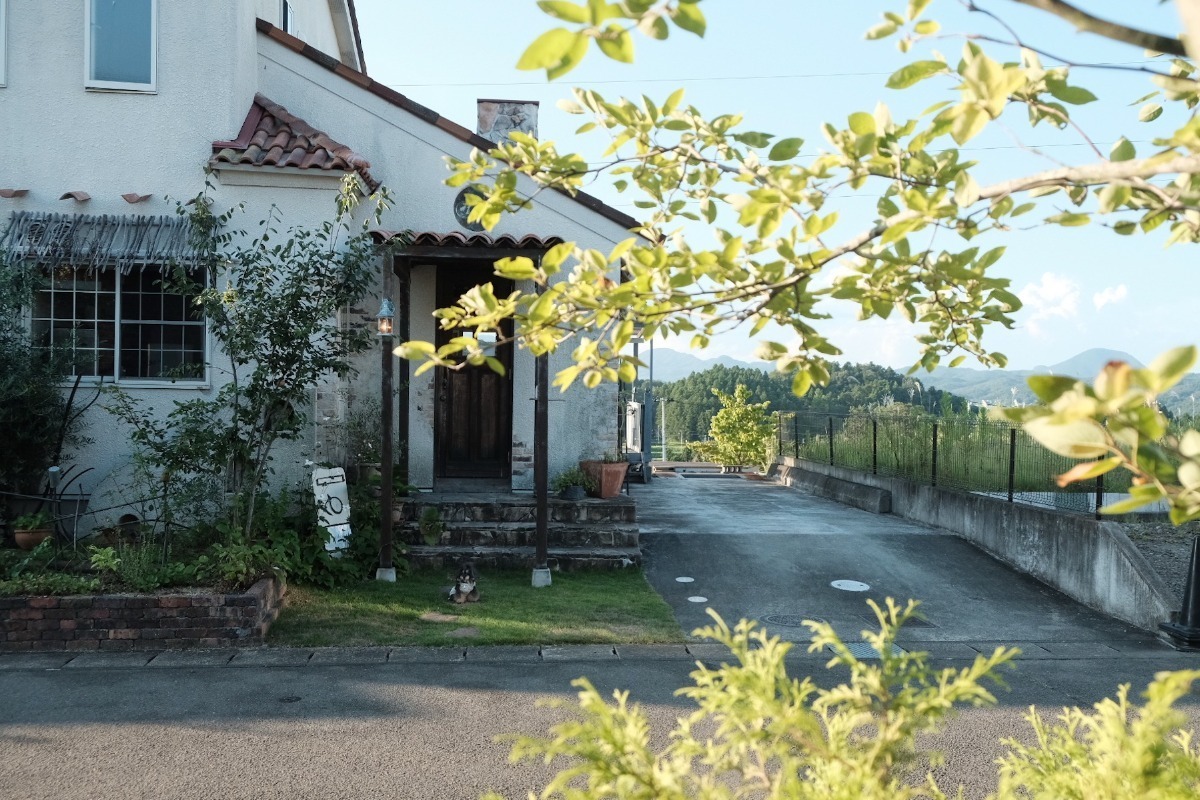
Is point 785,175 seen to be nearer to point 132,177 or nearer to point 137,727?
point 137,727

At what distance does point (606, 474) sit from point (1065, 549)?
474 cm

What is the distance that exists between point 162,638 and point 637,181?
5.96m

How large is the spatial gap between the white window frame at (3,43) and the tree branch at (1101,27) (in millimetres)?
10668

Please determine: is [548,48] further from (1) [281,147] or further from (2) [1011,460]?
(2) [1011,460]

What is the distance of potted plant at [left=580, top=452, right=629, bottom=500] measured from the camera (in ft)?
35.3

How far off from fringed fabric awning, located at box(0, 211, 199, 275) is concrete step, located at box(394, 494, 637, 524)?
3359mm

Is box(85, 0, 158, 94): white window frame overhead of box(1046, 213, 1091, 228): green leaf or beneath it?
overhead

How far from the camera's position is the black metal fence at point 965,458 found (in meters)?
10.6

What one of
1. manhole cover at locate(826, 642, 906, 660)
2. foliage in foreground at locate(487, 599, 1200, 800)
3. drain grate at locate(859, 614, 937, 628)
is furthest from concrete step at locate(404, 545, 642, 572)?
foliage in foreground at locate(487, 599, 1200, 800)

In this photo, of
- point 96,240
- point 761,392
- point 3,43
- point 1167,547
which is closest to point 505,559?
point 96,240

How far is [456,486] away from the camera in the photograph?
1155 centimetres

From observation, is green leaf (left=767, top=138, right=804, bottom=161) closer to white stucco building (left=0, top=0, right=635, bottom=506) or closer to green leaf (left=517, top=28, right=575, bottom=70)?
green leaf (left=517, top=28, right=575, bottom=70)

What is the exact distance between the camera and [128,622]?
7039 mm

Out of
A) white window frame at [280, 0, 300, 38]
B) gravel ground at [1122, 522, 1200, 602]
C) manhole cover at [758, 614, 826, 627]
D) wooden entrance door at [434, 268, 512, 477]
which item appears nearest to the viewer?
manhole cover at [758, 614, 826, 627]
